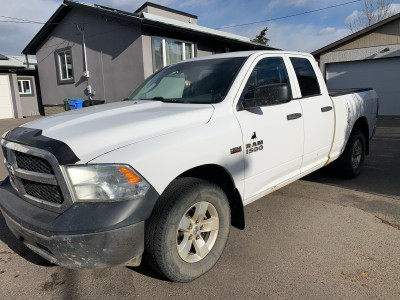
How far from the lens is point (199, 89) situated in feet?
10.8

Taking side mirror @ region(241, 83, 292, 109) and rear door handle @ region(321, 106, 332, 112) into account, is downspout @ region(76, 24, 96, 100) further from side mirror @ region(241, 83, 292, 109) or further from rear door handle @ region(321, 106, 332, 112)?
side mirror @ region(241, 83, 292, 109)

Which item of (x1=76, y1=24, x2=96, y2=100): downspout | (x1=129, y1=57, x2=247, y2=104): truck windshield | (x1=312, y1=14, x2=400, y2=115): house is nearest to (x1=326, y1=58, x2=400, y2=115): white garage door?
(x1=312, y1=14, x2=400, y2=115): house

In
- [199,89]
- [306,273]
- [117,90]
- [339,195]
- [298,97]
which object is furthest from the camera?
[117,90]

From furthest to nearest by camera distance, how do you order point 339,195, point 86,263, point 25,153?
point 339,195 → point 25,153 → point 86,263

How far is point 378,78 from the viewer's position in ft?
50.3

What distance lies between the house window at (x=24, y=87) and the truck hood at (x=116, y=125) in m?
19.3

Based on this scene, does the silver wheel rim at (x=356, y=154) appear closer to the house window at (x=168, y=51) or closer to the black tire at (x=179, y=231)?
the black tire at (x=179, y=231)

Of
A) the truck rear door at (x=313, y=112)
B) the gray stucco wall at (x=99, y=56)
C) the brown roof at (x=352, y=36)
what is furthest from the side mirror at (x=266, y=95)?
the brown roof at (x=352, y=36)

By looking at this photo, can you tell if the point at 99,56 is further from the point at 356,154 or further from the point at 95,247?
the point at 95,247

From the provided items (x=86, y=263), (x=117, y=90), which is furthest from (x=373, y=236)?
(x=117, y=90)

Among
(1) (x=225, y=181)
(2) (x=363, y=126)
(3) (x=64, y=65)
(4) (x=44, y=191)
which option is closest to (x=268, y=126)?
(1) (x=225, y=181)

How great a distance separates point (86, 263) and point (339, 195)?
3.70 m

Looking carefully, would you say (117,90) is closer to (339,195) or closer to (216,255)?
(339,195)

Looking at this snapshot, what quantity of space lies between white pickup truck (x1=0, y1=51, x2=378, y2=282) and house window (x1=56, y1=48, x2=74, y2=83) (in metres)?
13.6
